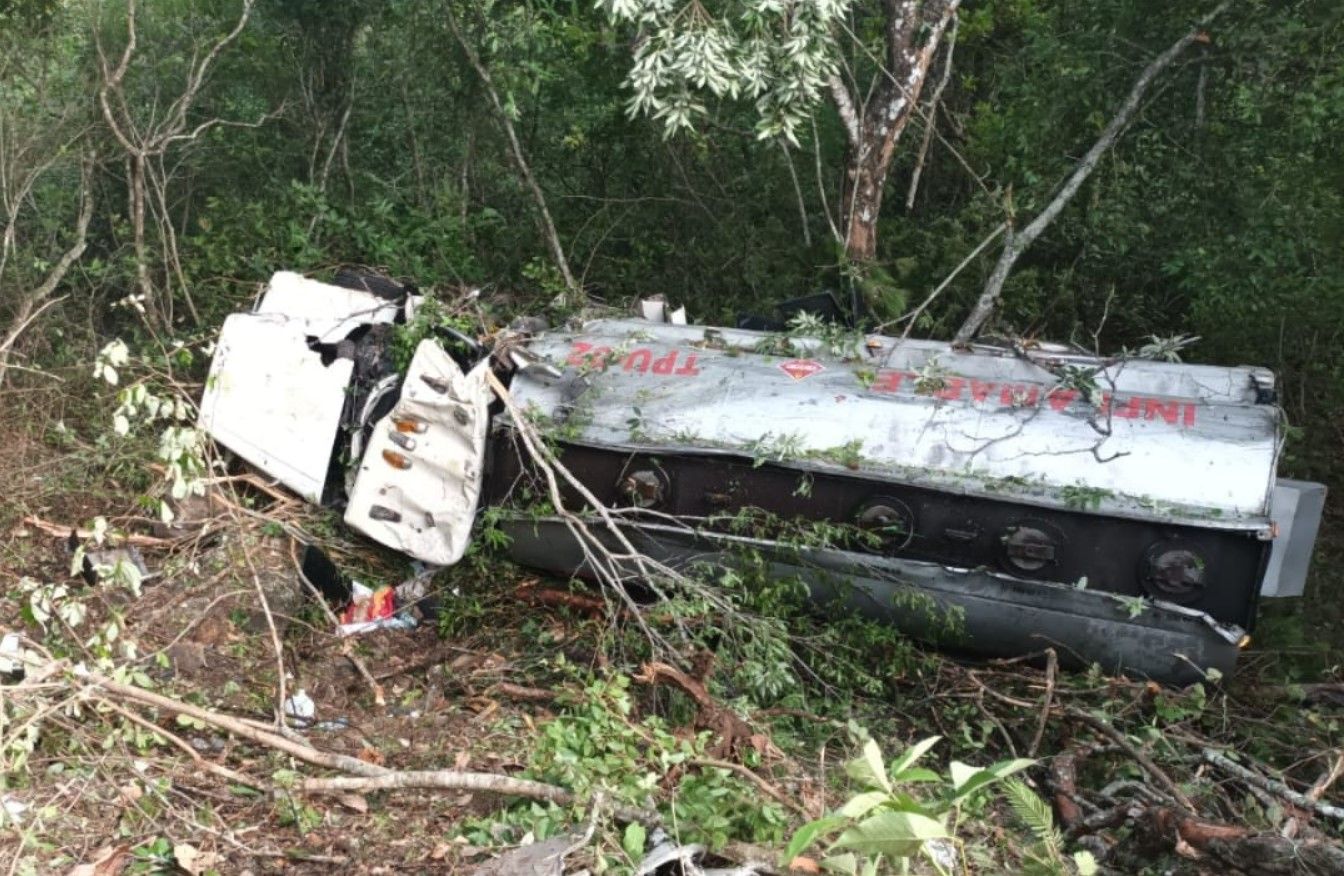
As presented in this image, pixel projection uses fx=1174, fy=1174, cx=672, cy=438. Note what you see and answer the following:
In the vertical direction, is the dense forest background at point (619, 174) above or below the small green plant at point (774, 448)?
above

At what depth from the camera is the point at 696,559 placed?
215 inches

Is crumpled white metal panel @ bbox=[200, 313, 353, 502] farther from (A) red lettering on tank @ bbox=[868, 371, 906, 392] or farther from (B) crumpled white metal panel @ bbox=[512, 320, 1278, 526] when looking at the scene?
(A) red lettering on tank @ bbox=[868, 371, 906, 392]

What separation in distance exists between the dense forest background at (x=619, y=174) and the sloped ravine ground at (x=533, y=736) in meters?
2.15

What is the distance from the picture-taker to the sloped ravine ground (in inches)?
140

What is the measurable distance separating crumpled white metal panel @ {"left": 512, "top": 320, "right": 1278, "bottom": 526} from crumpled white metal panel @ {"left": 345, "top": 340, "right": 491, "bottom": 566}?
317mm

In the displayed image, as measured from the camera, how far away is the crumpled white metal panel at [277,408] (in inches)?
237

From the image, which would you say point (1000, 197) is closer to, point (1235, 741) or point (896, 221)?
point (896, 221)

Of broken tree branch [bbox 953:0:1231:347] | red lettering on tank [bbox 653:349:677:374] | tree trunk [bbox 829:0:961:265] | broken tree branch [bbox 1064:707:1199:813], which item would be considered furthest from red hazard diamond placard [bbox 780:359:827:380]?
tree trunk [bbox 829:0:961:265]

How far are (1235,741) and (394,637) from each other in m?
3.80

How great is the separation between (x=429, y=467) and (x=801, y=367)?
74.5 inches

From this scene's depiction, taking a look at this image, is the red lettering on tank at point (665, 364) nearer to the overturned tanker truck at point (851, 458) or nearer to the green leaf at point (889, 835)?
the overturned tanker truck at point (851, 458)

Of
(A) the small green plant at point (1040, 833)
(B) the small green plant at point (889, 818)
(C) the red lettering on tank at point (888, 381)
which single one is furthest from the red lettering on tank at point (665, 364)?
(B) the small green plant at point (889, 818)

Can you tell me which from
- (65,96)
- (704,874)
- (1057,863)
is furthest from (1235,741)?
(65,96)

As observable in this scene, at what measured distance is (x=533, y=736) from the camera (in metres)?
4.51
